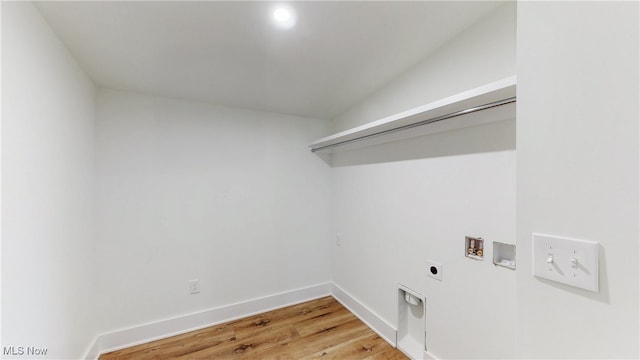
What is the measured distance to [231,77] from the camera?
1771 millimetres

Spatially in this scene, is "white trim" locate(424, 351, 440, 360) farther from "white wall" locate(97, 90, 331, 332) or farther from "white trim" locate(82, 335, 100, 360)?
"white trim" locate(82, 335, 100, 360)

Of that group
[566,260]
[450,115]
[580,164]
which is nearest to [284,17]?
[450,115]

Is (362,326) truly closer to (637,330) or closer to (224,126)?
(637,330)

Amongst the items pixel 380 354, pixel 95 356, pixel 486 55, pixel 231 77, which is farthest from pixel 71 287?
pixel 486 55

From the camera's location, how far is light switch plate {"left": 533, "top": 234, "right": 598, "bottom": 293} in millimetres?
565

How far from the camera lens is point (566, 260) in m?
0.60

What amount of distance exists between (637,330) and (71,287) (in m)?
2.46

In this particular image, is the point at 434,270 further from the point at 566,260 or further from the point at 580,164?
the point at 580,164

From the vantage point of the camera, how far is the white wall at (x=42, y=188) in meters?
0.94

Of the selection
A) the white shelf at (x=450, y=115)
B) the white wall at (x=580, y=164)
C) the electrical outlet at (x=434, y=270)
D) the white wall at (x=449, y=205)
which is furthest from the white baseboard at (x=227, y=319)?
the white shelf at (x=450, y=115)

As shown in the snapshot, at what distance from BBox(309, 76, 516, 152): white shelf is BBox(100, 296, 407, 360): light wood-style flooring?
1.69m

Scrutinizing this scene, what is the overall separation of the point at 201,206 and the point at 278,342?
137 centimetres

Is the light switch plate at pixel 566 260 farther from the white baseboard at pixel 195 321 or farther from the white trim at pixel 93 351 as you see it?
the white trim at pixel 93 351

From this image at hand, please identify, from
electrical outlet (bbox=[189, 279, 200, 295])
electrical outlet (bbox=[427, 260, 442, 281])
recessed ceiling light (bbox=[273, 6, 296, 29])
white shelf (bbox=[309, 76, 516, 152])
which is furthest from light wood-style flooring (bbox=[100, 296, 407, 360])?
recessed ceiling light (bbox=[273, 6, 296, 29])
